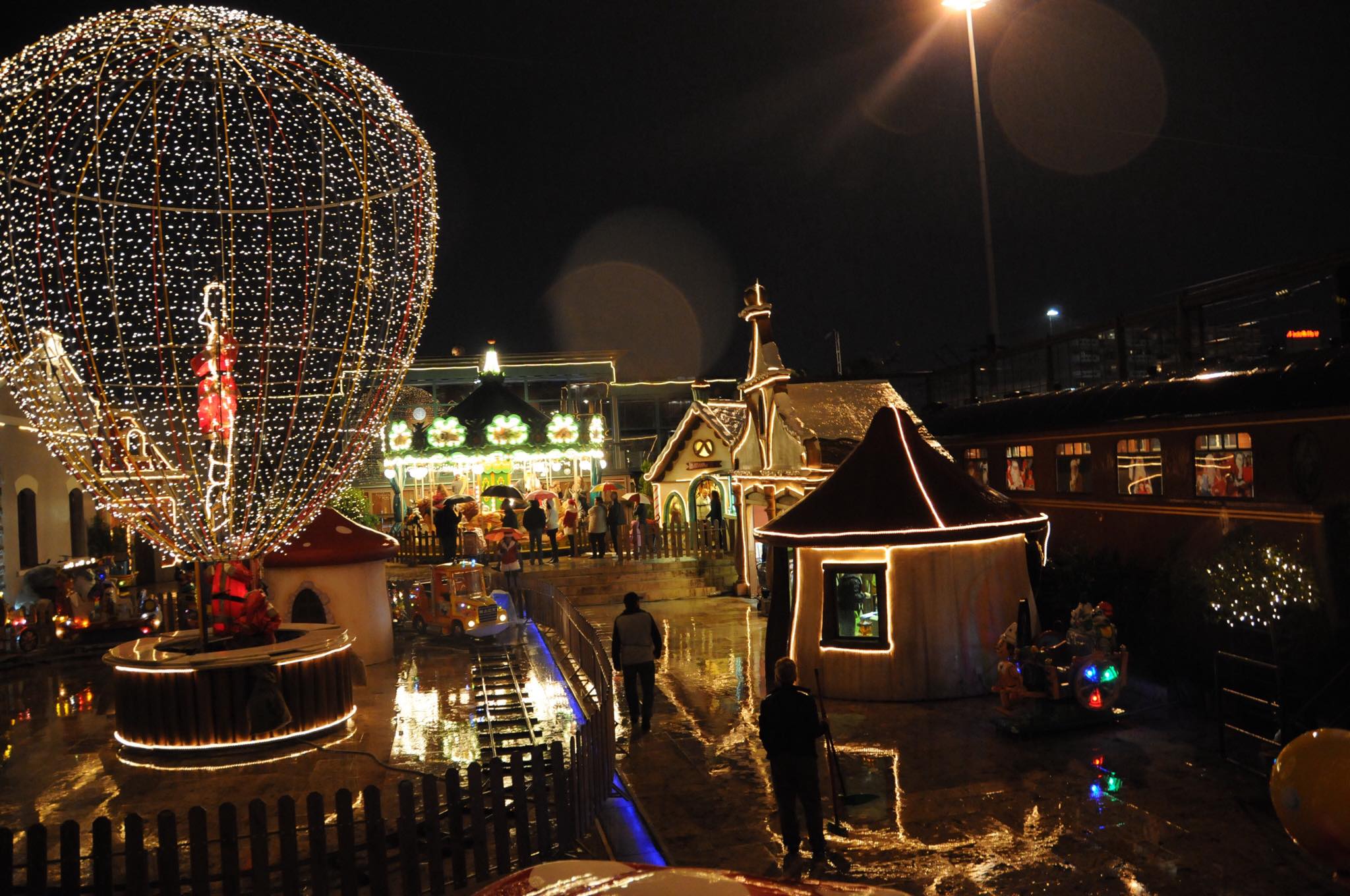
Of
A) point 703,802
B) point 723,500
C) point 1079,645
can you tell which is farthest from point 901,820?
point 723,500

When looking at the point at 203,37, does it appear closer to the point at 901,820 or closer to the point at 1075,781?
the point at 901,820

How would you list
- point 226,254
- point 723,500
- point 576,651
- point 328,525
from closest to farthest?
point 226,254 → point 576,651 → point 328,525 → point 723,500

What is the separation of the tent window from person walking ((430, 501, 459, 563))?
46.1ft

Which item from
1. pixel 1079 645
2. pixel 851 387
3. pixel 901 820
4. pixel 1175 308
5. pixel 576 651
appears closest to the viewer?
pixel 901 820

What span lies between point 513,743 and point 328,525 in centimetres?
608

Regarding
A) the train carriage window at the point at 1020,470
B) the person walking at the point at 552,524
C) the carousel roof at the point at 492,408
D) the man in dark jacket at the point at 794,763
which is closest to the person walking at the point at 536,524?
the person walking at the point at 552,524

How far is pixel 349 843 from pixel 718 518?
19.1 m

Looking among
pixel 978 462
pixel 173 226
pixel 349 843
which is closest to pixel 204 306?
pixel 173 226

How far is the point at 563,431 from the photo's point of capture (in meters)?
32.1

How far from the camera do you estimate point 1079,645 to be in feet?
34.4

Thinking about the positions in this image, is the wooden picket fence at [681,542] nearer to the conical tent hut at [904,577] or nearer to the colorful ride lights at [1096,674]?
the conical tent hut at [904,577]

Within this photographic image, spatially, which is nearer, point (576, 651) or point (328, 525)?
point (576, 651)

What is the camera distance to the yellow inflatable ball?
5336 mm

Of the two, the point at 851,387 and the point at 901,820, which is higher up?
the point at 851,387
